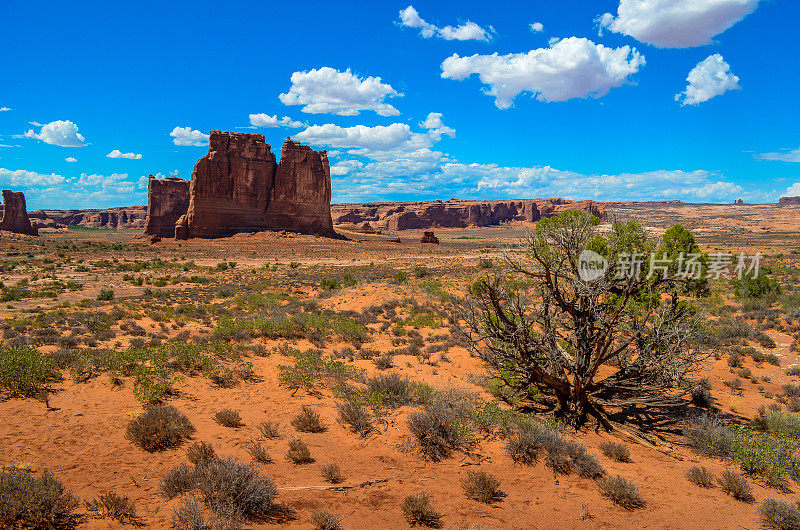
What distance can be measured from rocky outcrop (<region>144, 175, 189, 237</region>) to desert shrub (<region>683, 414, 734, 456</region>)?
100158mm

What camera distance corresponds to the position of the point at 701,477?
6129mm

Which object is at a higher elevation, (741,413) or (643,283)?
(643,283)

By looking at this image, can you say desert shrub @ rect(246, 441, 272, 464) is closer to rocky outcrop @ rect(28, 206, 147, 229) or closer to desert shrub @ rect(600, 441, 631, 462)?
desert shrub @ rect(600, 441, 631, 462)

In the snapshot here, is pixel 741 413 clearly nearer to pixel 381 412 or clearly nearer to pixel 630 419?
pixel 630 419

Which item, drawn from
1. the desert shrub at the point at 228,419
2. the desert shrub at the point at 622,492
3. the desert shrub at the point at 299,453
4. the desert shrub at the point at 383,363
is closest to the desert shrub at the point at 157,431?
the desert shrub at the point at 228,419

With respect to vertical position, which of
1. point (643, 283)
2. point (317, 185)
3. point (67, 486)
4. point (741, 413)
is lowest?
point (741, 413)

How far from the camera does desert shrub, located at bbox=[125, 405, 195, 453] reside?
6273 millimetres

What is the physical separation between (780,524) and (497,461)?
12.0 feet

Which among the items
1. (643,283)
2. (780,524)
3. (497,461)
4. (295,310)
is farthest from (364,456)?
(295,310)

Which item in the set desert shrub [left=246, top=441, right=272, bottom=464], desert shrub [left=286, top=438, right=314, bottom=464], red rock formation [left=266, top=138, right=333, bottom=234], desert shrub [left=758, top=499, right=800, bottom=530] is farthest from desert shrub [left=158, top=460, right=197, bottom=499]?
red rock formation [left=266, top=138, right=333, bottom=234]

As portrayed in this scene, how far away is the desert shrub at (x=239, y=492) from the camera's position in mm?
4664

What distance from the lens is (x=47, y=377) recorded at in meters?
8.27

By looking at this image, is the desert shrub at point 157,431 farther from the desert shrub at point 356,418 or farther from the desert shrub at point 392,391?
the desert shrub at point 392,391

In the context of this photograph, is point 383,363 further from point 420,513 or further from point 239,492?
point 239,492
